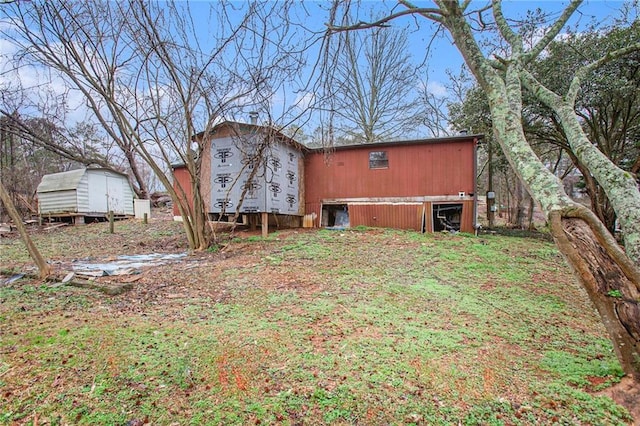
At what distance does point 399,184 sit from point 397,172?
1.39 feet

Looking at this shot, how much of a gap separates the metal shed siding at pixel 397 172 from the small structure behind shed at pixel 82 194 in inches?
407

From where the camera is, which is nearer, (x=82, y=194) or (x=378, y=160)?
(x=378, y=160)

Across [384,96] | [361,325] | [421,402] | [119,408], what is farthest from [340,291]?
[384,96]

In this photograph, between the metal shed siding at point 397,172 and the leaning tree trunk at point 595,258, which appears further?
the metal shed siding at point 397,172

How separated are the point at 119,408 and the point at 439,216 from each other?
10.7 m

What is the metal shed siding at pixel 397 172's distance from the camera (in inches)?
404

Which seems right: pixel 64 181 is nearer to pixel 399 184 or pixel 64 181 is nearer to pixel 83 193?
pixel 83 193

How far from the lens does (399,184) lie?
1088 cm

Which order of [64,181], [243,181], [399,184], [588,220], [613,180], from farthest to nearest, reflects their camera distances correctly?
[64,181], [399,184], [243,181], [613,180], [588,220]

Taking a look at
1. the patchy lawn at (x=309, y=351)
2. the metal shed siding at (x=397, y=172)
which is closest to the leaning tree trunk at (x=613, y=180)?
the patchy lawn at (x=309, y=351)

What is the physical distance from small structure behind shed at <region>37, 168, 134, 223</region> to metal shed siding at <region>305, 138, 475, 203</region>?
33.9 ft

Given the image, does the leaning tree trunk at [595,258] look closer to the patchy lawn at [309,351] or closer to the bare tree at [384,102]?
the patchy lawn at [309,351]

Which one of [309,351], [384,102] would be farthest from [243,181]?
[384,102]

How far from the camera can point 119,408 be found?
194 cm
